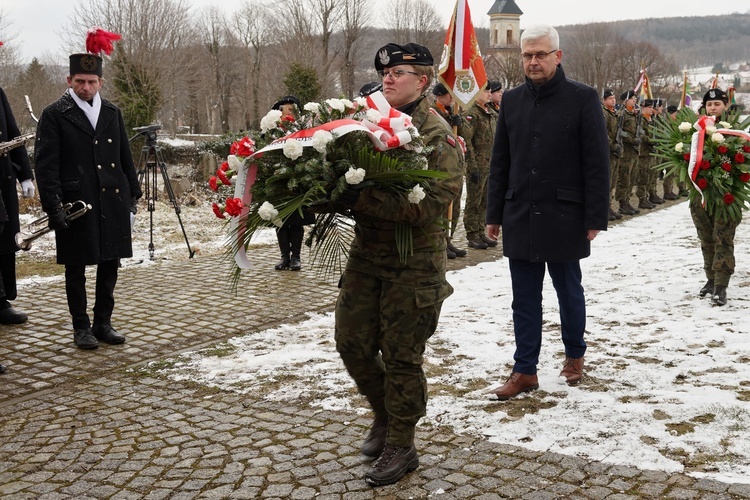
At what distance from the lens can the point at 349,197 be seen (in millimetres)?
3510

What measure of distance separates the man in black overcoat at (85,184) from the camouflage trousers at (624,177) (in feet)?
36.7

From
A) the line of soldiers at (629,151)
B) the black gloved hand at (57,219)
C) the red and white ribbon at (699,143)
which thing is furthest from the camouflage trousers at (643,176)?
the black gloved hand at (57,219)

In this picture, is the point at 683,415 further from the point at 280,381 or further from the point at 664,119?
the point at 664,119

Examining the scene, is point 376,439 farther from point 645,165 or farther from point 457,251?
point 645,165

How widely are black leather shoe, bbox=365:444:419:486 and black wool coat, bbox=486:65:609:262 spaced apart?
1684 millimetres

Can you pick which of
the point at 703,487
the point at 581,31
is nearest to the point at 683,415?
the point at 703,487

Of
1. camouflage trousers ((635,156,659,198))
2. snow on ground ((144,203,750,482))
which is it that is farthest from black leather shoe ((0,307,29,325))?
camouflage trousers ((635,156,659,198))

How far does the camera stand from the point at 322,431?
15.3 ft

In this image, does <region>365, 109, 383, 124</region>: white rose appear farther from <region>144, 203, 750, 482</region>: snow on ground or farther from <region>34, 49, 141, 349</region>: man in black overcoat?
<region>34, 49, 141, 349</region>: man in black overcoat

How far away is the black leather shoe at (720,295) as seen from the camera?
7465mm

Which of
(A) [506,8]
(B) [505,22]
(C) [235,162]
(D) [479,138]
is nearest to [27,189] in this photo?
(C) [235,162]

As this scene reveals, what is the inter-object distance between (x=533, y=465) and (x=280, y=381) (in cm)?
214

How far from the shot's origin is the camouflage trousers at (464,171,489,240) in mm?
11648

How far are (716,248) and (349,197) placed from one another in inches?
212
